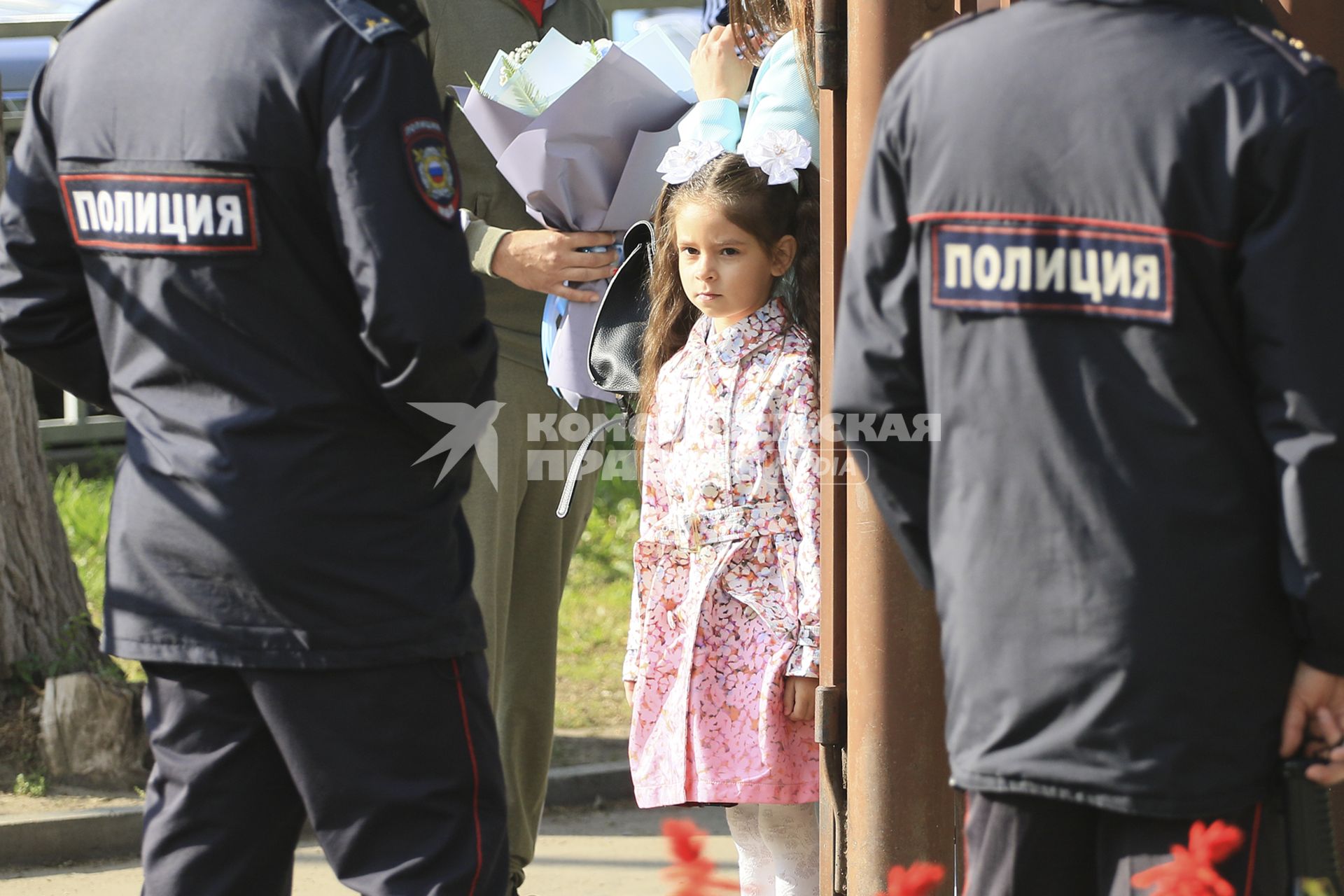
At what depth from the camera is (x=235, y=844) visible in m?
2.52

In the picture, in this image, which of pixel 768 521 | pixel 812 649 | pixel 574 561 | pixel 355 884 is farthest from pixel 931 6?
pixel 574 561

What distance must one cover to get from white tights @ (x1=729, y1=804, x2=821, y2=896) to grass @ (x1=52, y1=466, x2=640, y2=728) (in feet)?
7.71

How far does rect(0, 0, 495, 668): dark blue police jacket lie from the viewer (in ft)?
7.81

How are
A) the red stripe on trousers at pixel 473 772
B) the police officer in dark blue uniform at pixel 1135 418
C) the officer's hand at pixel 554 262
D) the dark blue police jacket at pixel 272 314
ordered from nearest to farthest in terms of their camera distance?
the police officer in dark blue uniform at pixel 1135 418, the dark blue police jacket at pixel 272 314, the red stripe on trousers at pixel 473 772, the officer's hand at pixel 554 262

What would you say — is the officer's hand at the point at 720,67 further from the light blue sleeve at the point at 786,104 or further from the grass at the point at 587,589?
the grass at the point at 587,589

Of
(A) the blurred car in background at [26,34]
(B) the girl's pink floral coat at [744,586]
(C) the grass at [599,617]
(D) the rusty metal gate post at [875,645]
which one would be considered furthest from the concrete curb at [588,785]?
(A) the blurred car in background at [26,34]

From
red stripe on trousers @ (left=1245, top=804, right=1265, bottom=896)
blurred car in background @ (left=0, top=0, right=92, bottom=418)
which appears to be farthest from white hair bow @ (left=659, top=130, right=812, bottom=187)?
blurred car in background @ (left=0, top=0, right=92, bottom=418)

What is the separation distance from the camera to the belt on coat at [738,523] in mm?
3209

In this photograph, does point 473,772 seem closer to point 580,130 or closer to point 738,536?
point 738,536

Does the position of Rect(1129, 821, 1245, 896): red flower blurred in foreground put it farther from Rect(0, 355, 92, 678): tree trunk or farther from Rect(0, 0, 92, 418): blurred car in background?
Rect(0, 0, 92, 418): blurred car in background

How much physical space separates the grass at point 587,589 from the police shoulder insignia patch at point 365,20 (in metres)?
3.57

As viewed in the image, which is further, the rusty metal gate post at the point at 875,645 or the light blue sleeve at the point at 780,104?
the light blue sleeve at the point at 780,104

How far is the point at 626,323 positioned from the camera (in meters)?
3.59

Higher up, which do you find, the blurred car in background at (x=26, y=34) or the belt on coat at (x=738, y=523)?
the blurred car in background at (x=26, y=34)
